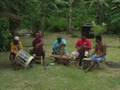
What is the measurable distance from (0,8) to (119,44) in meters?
7.96

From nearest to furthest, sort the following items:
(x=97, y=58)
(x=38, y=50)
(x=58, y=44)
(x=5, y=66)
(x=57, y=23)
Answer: (x=97, y=58), (x=5, y=66), (x=38, y=50), (x=58, y=44), (x=57, y=23)

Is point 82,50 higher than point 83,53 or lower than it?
higher

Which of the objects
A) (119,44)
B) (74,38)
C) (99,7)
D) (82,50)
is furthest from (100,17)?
(82,50)

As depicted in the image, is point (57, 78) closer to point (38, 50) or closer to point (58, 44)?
point (38, 50)

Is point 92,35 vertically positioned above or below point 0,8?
below

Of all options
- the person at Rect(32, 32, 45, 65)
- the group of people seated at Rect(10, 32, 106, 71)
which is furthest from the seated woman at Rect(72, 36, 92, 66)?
the person at Rect(32, 32, 45, 65)

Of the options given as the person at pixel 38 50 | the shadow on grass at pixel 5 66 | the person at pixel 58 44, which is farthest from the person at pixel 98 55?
the shadow on grass at pixel 5 66

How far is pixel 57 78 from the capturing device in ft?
43.3

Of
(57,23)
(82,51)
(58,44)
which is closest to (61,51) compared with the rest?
(58,44)

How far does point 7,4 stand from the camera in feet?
48.1

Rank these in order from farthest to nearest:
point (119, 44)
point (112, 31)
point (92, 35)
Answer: point (112, 31)
point (92, 35)
point (119, 44)

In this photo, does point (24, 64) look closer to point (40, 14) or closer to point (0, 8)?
point (0, 8)

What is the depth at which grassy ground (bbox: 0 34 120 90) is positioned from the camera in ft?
40.1

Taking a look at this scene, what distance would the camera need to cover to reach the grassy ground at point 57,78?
12.2m
